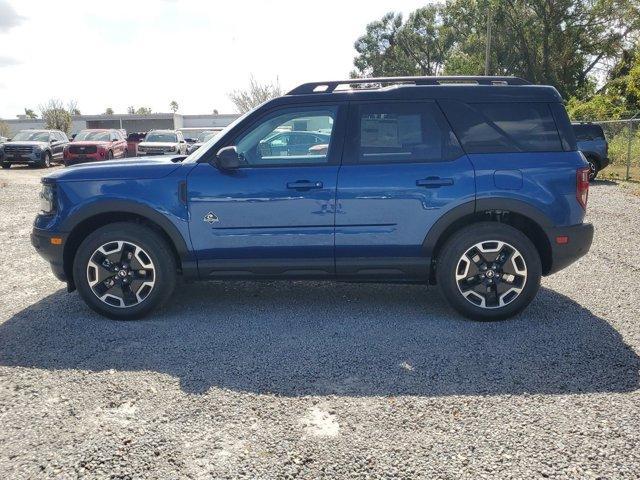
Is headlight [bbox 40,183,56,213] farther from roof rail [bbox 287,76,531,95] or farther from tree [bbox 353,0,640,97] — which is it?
tree [bbox 353,0,640,97]

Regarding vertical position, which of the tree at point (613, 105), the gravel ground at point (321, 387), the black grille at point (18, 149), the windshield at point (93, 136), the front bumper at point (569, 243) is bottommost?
the gravel ground at point (321, 387)

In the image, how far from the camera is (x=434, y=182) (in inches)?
182

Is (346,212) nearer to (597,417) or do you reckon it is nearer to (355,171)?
(355,171)

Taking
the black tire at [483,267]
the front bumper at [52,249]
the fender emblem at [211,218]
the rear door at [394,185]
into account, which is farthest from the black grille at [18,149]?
the black tire at [483,267]

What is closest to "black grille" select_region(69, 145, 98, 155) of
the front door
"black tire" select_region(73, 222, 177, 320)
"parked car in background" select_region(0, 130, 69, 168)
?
"parked car in background" select_region(0, 130, 69, 168)

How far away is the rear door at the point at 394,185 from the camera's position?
4629 mm

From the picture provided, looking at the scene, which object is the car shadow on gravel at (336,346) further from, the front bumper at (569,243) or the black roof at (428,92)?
the black roof at (428,92)

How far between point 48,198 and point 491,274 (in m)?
3.85

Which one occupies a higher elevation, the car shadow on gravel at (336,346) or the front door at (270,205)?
the front door at (270,205)

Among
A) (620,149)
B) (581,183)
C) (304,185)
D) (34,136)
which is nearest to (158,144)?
(34,136)

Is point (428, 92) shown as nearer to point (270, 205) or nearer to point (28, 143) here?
point (270, 205)

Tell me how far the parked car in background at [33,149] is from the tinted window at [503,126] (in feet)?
78.2

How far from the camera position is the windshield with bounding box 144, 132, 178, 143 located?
22672mm

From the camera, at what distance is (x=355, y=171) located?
466 cm
